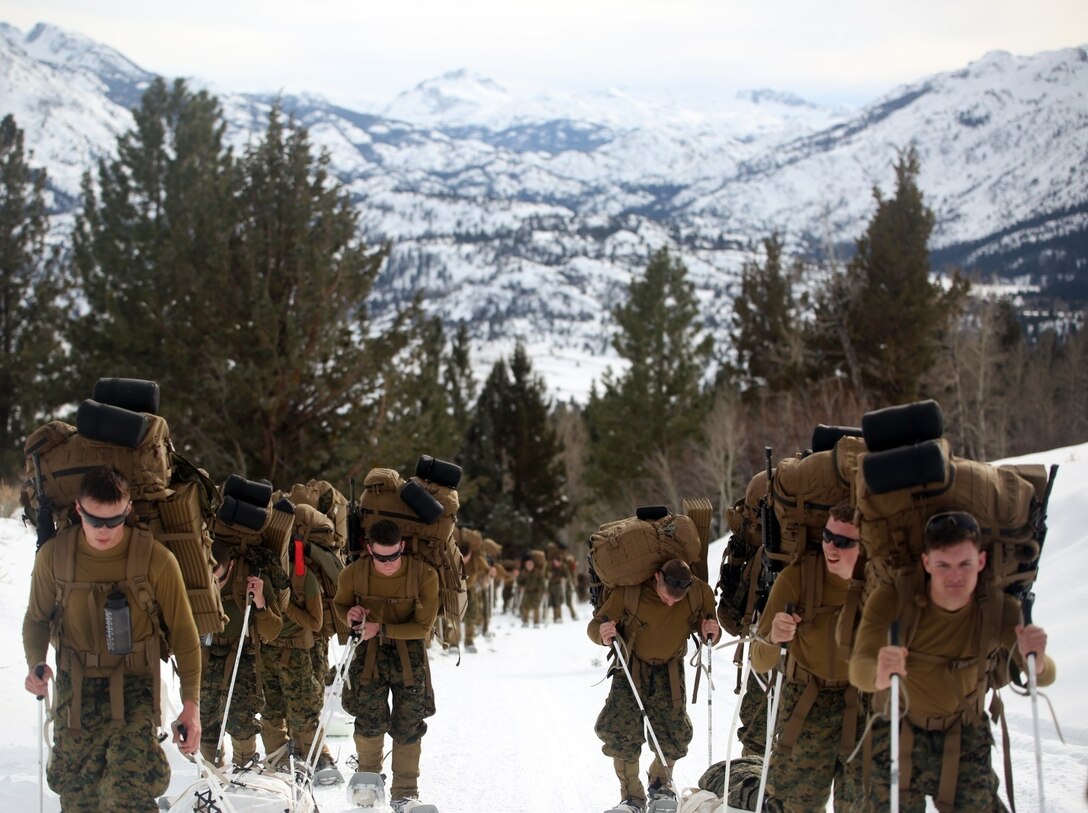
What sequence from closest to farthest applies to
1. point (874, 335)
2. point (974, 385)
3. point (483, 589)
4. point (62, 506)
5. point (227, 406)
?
point (62, 506)
point (227, 406)
point (483, 589)
point (874, 335)
point (974, 385)

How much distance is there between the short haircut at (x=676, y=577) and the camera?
6824 mm

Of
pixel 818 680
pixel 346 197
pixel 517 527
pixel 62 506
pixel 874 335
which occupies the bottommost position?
pixel 517 527

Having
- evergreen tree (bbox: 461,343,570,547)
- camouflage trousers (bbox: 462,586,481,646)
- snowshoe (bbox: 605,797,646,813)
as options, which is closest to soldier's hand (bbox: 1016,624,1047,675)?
snowshoe (bbox: 605,797,646,813)

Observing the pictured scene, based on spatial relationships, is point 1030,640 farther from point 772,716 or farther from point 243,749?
point 243,749

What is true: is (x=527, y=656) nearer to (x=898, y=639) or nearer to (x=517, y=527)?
(x=898, y=639)

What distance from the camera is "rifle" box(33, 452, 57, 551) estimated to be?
5066 millimetres

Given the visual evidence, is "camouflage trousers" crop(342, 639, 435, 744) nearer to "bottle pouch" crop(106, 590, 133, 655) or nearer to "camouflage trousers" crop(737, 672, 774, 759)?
"camouflage trousers" crop(737, 672, 774, 759)

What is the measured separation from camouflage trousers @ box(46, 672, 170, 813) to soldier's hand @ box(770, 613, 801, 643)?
3263 mm

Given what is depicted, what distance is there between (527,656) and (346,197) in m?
11.3

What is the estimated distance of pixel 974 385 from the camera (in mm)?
41844

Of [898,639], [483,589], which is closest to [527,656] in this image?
[483,589]

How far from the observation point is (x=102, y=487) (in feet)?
A: 15.5

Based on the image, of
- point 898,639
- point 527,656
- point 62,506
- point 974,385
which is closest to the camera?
point 898,639

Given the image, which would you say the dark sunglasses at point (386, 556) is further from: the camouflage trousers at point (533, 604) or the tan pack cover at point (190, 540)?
the camouflage trousers at point (533, 604)
